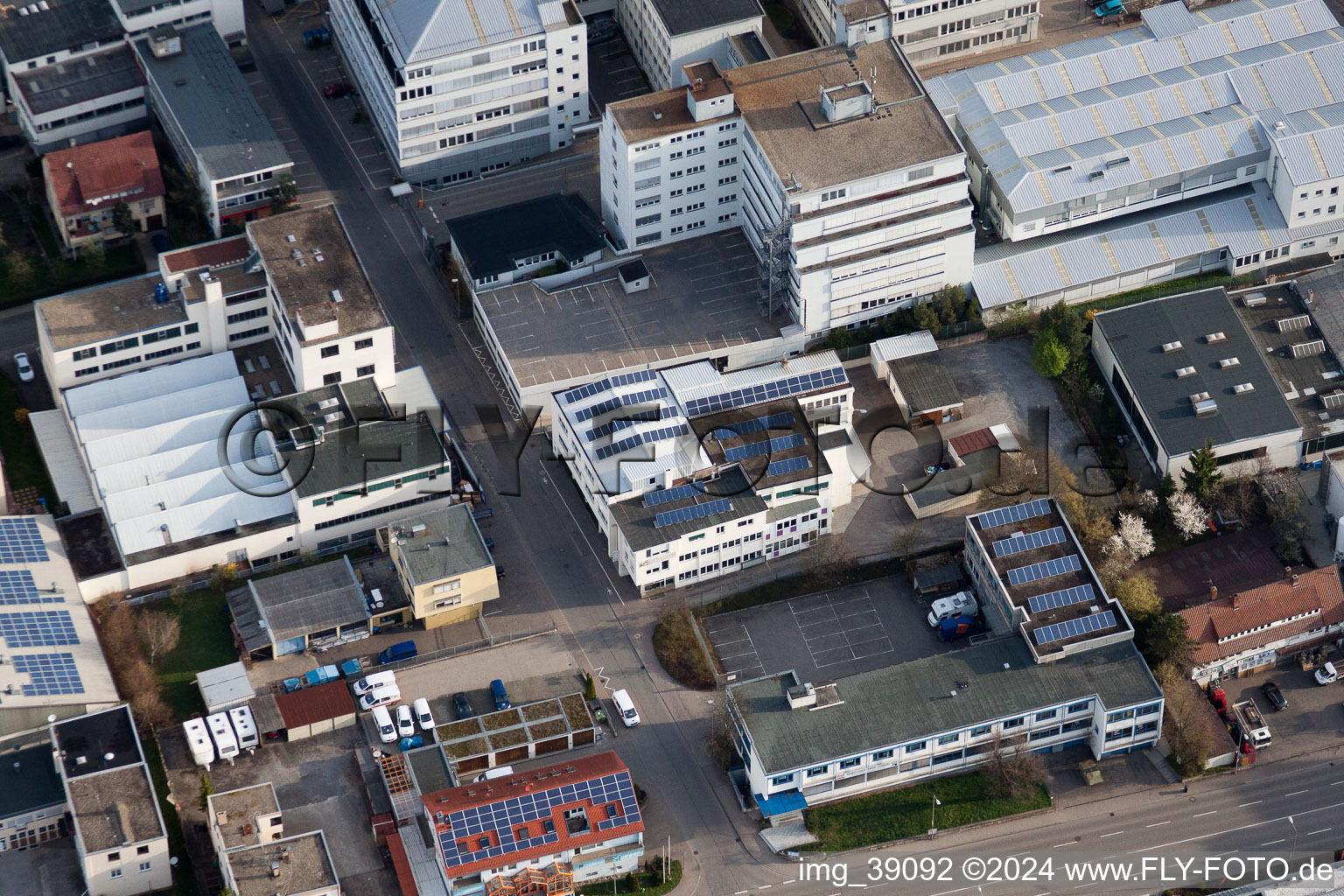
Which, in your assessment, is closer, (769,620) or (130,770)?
(130,770)

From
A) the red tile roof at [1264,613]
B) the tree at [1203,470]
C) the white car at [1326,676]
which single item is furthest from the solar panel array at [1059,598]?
the white car at [1326,676]

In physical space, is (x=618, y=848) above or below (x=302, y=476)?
below

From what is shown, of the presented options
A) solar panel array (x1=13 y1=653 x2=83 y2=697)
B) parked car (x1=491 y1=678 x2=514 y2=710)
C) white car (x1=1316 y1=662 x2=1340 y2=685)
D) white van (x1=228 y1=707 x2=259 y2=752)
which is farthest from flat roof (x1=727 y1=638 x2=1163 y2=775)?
solar panel array (x1=13 y1=653 x2=83 y2=697)

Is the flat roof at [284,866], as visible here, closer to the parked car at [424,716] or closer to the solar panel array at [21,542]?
the parked car at [424,716]

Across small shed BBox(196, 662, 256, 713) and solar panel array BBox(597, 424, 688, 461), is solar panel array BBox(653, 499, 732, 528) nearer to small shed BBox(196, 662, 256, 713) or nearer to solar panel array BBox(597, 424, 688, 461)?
solar panel array BBox(597, 424, 688, 461)

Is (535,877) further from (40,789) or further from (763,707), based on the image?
(40,789)

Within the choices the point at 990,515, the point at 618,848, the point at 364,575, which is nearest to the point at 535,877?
the point at 618,848
